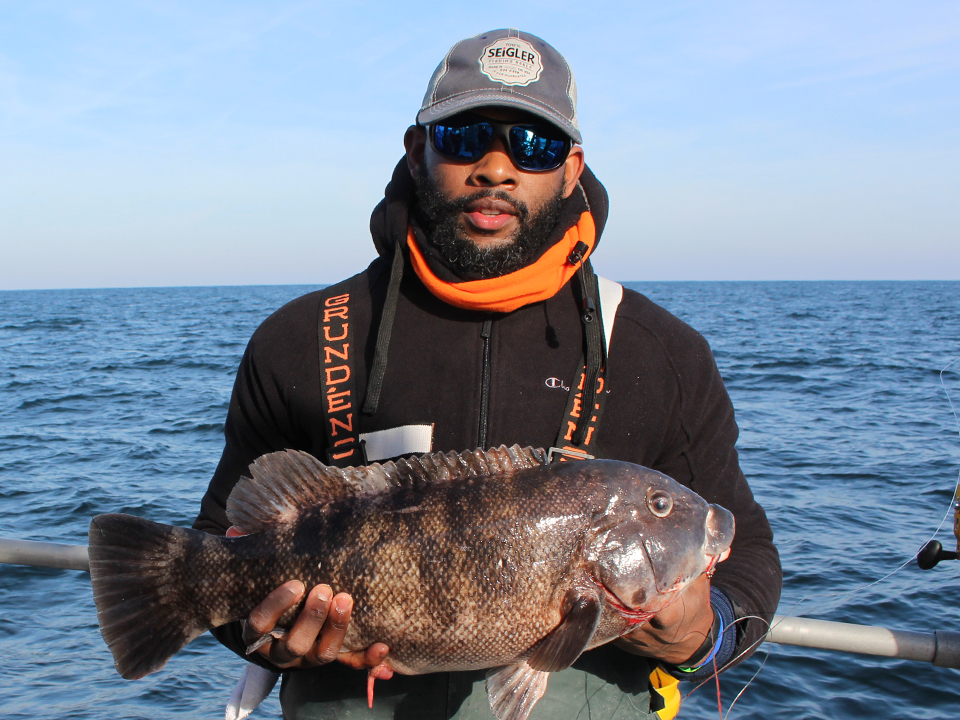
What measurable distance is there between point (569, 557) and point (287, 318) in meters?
1.34

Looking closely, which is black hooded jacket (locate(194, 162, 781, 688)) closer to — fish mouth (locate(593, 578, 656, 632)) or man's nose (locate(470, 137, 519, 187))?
man's nose (locate(470, 137, 519, 187))

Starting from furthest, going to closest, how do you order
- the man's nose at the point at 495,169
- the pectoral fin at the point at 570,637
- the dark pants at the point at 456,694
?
the man's nose at the point at 495,169
the dark pants at the point at 456,694
the pectoral fin at the point at 570,637

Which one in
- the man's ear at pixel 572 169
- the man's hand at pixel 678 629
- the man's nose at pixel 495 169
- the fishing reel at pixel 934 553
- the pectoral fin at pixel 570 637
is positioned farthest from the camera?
the fishing reel at pixel 934 553

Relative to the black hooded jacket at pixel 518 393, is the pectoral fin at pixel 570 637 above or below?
below

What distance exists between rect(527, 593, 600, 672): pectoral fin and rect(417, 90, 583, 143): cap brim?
1.58m

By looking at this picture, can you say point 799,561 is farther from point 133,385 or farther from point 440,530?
point 133,385

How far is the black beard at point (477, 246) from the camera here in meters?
2.80

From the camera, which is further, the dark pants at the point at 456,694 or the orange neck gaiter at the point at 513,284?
the orange neck gaiter at the point at 513,284

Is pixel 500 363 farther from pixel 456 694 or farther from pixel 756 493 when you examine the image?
pixel 756 493

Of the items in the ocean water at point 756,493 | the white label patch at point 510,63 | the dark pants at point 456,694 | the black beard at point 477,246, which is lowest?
the ocean water at point 756,493

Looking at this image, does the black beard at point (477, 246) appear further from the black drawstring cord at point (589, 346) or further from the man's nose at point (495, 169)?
the black drawstring cord at point (589, 346)

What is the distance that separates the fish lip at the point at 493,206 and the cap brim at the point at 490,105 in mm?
310

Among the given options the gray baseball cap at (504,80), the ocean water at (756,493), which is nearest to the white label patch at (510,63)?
the gray baseball cap at (504,80)

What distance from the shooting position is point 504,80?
2750mm
